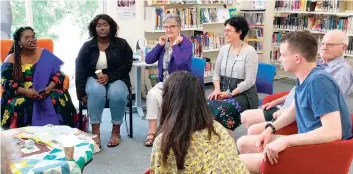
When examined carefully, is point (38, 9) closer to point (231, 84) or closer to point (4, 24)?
point (4, 24)

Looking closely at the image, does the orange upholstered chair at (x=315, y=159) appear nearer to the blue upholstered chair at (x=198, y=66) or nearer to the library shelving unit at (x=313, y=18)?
the blue upholstered chair at (x=198, y=66)

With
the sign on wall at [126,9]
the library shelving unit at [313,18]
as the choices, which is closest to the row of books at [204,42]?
the sign on wall at [126,9]

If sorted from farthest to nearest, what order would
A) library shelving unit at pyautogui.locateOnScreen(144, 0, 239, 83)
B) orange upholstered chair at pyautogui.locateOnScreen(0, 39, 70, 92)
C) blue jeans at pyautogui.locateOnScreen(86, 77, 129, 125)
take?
1. library shelving unit at pyautogui.locateOnScreen(144, 0, 239, 83)
2. orange upholstered chair at pyautogui.locateOnScreen(0, 39, 70, 92)
3. blue jeans at pyautogui.locateOnScreen(86, 77, 129, 125)

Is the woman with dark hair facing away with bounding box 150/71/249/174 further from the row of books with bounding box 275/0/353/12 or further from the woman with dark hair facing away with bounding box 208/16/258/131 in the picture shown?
the row of books with bounding box 275/0/353/12

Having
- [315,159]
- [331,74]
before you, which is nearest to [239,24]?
[331,74]

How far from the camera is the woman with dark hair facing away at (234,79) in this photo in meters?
3.15

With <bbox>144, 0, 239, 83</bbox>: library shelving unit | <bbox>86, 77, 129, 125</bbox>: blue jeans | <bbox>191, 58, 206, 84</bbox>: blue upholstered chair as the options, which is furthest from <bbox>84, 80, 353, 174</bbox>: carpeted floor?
<bbox>144, 0, 239, 83</bbox>: library shelving unit

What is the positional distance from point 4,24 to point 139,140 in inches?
82.3

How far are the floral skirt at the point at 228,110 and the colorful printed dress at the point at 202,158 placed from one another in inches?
61.4

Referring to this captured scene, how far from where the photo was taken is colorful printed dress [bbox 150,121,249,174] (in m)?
1.51

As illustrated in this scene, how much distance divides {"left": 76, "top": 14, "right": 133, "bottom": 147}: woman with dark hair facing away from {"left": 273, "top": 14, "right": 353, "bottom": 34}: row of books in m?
3.43

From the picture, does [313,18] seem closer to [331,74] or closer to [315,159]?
[331,74]

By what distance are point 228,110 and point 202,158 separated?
5.46 ft

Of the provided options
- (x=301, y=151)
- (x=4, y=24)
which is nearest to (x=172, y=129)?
(x=301, y=151)
